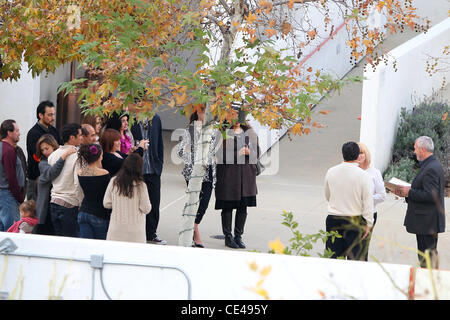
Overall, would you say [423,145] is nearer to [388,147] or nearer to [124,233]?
[124,233]

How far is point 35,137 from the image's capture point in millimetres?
8945

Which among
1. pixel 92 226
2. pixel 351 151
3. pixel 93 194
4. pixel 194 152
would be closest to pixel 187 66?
pixel 93 194

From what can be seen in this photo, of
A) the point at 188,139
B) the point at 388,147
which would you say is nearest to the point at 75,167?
the point at 188,139

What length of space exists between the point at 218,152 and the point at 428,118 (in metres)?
6.17

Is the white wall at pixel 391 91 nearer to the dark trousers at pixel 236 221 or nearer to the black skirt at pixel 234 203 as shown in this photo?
the black skirt at pixel 234 203

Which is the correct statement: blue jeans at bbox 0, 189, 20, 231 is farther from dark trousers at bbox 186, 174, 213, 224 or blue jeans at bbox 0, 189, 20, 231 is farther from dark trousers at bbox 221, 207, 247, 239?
dark trousers at bbox 221, 207, 247, 239

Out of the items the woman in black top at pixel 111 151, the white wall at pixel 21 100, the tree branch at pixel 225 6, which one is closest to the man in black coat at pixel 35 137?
the woman in black top at pixel 111 151

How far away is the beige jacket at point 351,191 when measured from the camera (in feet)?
23.5

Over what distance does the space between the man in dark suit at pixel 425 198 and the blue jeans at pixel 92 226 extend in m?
2.80

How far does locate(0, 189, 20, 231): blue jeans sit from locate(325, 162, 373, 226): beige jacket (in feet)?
11.2

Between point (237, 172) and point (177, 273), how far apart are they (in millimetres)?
3381

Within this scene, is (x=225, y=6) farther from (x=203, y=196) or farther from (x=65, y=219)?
(x=203, y=196)

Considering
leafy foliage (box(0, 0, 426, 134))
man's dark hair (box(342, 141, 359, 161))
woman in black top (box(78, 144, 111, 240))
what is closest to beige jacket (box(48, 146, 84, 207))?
woman in black top (box(78, 144, 111, 240))

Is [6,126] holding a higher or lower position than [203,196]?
higher
